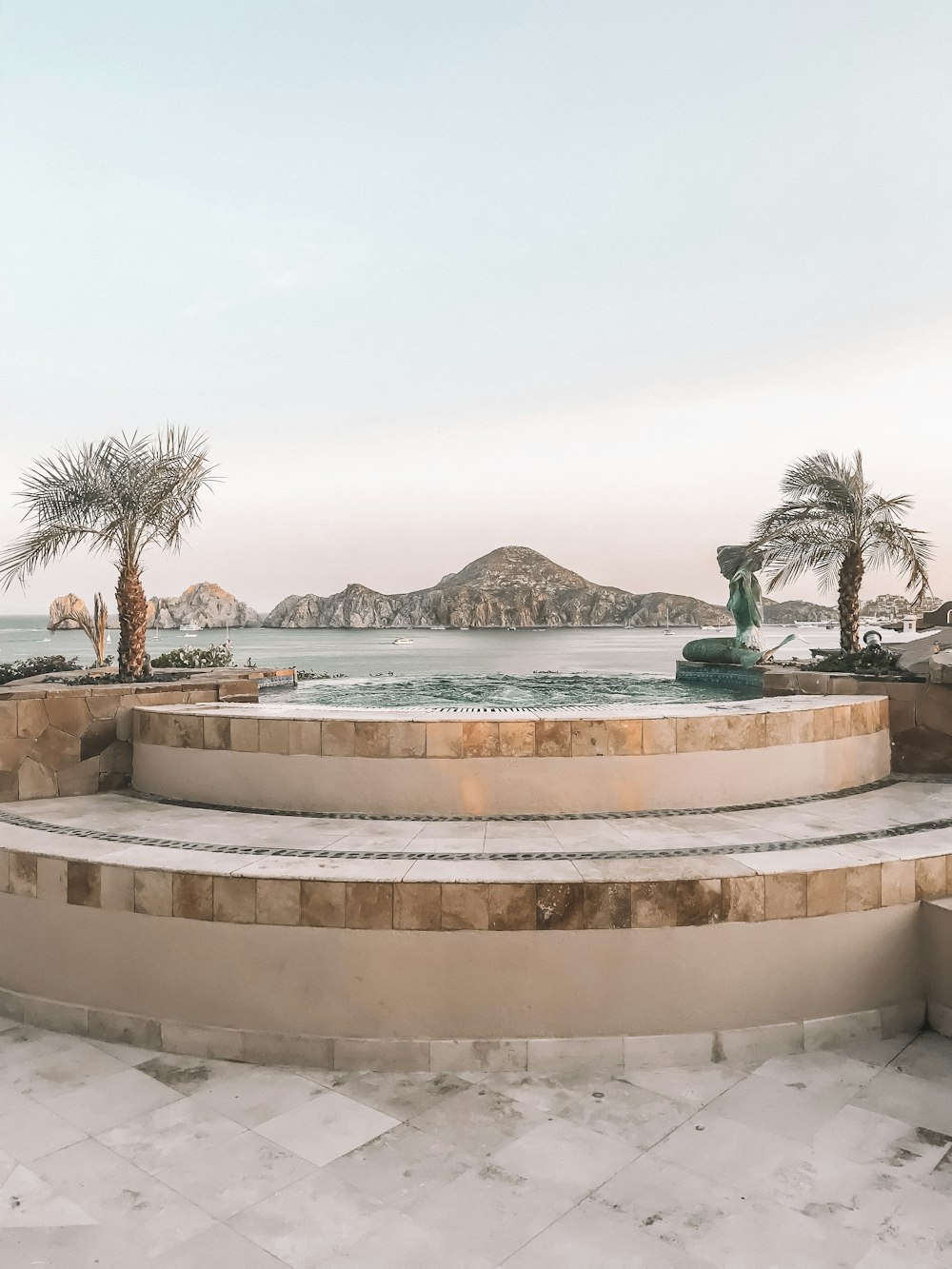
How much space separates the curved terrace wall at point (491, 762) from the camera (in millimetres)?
5262

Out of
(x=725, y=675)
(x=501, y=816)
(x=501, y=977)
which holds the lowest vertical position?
(x=501, y=977)

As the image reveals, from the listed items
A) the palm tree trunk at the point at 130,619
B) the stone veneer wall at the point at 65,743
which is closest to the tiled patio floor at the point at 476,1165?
the stone veneer wall at the point at 65,743

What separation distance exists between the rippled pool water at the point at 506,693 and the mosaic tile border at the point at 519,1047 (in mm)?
6301

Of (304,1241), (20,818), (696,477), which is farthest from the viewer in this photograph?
(696,477)

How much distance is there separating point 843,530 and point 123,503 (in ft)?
40.8

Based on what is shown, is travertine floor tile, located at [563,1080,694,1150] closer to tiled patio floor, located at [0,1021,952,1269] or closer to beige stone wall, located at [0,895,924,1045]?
tiled patio floor, located at [0,1021,952,1269]

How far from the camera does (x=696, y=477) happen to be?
29188 mm

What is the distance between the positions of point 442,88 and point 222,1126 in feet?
48.3

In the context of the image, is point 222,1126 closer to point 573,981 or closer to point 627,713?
point 573,981

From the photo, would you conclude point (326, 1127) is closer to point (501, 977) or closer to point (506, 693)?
point (501, 977)

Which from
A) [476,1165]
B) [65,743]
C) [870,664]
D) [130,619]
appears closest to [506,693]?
[870,664]

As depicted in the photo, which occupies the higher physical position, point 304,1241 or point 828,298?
point 828,298

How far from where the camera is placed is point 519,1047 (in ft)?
11.9

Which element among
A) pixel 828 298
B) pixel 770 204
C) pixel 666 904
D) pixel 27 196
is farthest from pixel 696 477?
pixel 666 904
